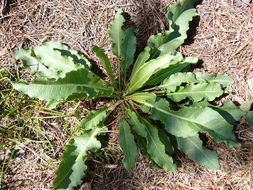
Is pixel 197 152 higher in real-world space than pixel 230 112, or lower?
lower

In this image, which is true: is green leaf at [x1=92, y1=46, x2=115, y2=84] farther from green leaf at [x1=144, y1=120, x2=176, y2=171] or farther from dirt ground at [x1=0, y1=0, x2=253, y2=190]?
green leaf at [x1=144, y1=120, x2=176, y2=171]

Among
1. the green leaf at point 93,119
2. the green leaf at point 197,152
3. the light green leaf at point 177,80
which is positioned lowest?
the green leaf at point 197,152

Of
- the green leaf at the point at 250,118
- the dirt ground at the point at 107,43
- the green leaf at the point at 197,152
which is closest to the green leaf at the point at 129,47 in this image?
the dirt ground at the point at 107,43

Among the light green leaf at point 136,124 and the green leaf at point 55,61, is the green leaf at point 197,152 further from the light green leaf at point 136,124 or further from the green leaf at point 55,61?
the green leaf at point 55,61

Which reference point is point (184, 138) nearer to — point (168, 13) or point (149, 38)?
point (149, 38)

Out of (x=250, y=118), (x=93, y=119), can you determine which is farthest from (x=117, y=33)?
(x=250, y=118)

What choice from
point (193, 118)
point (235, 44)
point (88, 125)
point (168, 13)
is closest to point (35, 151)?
point (88, 125)

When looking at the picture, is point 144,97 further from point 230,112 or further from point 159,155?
point 230,112
